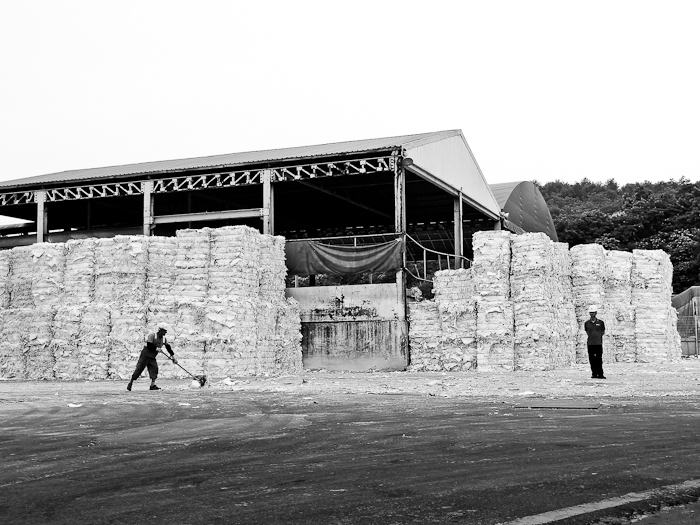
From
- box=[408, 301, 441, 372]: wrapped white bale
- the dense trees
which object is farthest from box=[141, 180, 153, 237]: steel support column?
the dense trees

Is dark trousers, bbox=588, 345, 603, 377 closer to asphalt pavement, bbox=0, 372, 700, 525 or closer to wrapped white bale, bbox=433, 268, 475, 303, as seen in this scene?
asphalt pavement, bbox=0, 372, 700, 525

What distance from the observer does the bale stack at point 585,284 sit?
1002 inches

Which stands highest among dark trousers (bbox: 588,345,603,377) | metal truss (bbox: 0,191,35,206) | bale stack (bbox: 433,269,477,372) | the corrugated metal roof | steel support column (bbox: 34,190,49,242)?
the corrugated metal roof

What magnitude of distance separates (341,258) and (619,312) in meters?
9.01

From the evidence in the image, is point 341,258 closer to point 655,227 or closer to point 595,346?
point 595,346

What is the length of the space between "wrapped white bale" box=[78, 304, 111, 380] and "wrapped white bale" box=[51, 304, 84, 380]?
0.56 feet

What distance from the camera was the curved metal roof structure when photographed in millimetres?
40250

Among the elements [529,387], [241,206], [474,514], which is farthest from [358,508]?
[241,206]

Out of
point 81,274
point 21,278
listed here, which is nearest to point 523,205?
point 81,274

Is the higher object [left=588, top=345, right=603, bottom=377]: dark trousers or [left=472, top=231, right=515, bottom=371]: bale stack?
[left=472, top=231, right=515, bottom=371]: bale stack

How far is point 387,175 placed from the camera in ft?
104

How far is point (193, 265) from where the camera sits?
71.5 ft

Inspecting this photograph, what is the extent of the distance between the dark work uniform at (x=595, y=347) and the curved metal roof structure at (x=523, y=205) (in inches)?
814

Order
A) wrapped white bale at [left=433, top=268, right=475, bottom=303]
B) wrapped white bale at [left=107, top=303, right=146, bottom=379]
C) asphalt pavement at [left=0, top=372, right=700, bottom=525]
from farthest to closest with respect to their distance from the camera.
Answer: wrapped white bale at [left=433, top=268, right=475, bottom=303], wrapped white bale at [left=107, top=303, right=146, bottom=379], asphalt pavement at [left=0, top=372, right=700, bottom=525]
